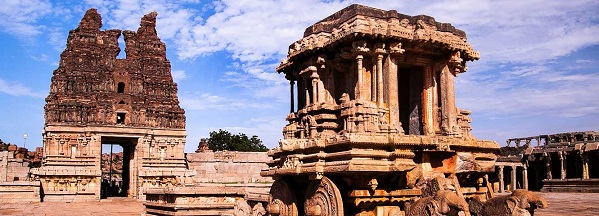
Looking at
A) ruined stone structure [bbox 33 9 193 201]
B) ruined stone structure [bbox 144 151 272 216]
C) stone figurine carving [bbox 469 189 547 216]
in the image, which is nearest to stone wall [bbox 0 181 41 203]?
ruined stone structure [bbox 33 9 193 201]

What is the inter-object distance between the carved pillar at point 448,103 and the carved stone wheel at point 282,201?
3209 millimetres

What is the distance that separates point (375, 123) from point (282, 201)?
2.21 metres

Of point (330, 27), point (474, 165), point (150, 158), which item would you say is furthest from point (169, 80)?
point (474, 165)

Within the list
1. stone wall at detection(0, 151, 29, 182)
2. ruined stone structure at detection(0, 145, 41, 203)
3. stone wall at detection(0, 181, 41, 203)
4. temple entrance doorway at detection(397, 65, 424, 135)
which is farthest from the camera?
stone wall at detection(0, 151, 29, 182)

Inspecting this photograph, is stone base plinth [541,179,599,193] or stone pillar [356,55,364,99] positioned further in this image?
stone base plinth [541,179,599,193]

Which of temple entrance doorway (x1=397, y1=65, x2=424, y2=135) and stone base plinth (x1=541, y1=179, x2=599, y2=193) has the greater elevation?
temple entrance doorway (x1=397, y1=65, x2=424, y2=135)

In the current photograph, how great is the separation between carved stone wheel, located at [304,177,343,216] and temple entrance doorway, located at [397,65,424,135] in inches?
114

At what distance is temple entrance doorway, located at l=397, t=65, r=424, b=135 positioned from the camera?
10703 millimetres

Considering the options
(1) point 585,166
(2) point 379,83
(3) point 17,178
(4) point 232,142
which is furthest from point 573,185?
(4) point 232,142

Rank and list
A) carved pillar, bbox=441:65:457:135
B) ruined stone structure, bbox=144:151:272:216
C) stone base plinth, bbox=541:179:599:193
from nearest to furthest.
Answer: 1. carved pillar, bbox=441:65:457:135
2. ruined stone structure, bbox=144:151:272:216
3. stone base plinth, bbox=541:179:599:193

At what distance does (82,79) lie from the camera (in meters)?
33.2

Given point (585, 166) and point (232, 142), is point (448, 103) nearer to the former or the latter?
point (585, 166)

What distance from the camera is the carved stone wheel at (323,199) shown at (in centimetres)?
819

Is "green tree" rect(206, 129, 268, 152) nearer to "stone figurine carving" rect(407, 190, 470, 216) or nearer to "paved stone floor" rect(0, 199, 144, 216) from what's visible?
"paved stone floor" rect(0, 199, 144, 216)
